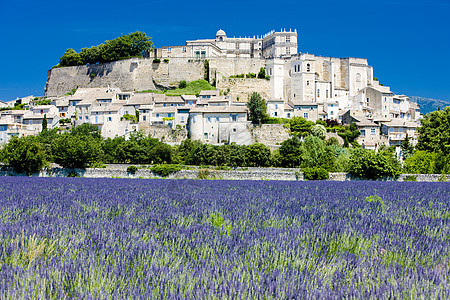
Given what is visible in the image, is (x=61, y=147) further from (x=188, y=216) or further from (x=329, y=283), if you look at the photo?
(x=329, y=283)

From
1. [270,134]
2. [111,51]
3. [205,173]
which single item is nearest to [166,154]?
[205,173]

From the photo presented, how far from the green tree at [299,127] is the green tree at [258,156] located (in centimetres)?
1188

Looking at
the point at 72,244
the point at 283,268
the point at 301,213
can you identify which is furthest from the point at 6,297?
the point at 301,213

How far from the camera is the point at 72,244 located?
3697mm

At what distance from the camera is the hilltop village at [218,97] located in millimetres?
53344

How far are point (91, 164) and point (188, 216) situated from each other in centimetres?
3655

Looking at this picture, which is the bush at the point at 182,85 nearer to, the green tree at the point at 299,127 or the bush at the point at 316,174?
the green tree at the point at 299,127

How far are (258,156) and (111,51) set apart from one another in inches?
1924

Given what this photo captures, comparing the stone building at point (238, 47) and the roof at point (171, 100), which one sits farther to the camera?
the stone building at point (238, 47)

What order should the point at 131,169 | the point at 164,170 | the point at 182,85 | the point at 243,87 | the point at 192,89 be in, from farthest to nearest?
1. the point at 182,85
2. the point at 243,87
3. the point at 192,89
4. the point at 131,169
5. the point at 164,170

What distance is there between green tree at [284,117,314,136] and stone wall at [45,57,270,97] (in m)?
21.8

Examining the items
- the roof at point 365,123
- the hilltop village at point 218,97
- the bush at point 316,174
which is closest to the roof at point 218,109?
the hilltop village at point 218,97

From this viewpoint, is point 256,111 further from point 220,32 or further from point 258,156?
point 220,32

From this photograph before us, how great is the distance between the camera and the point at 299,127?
176 ft
